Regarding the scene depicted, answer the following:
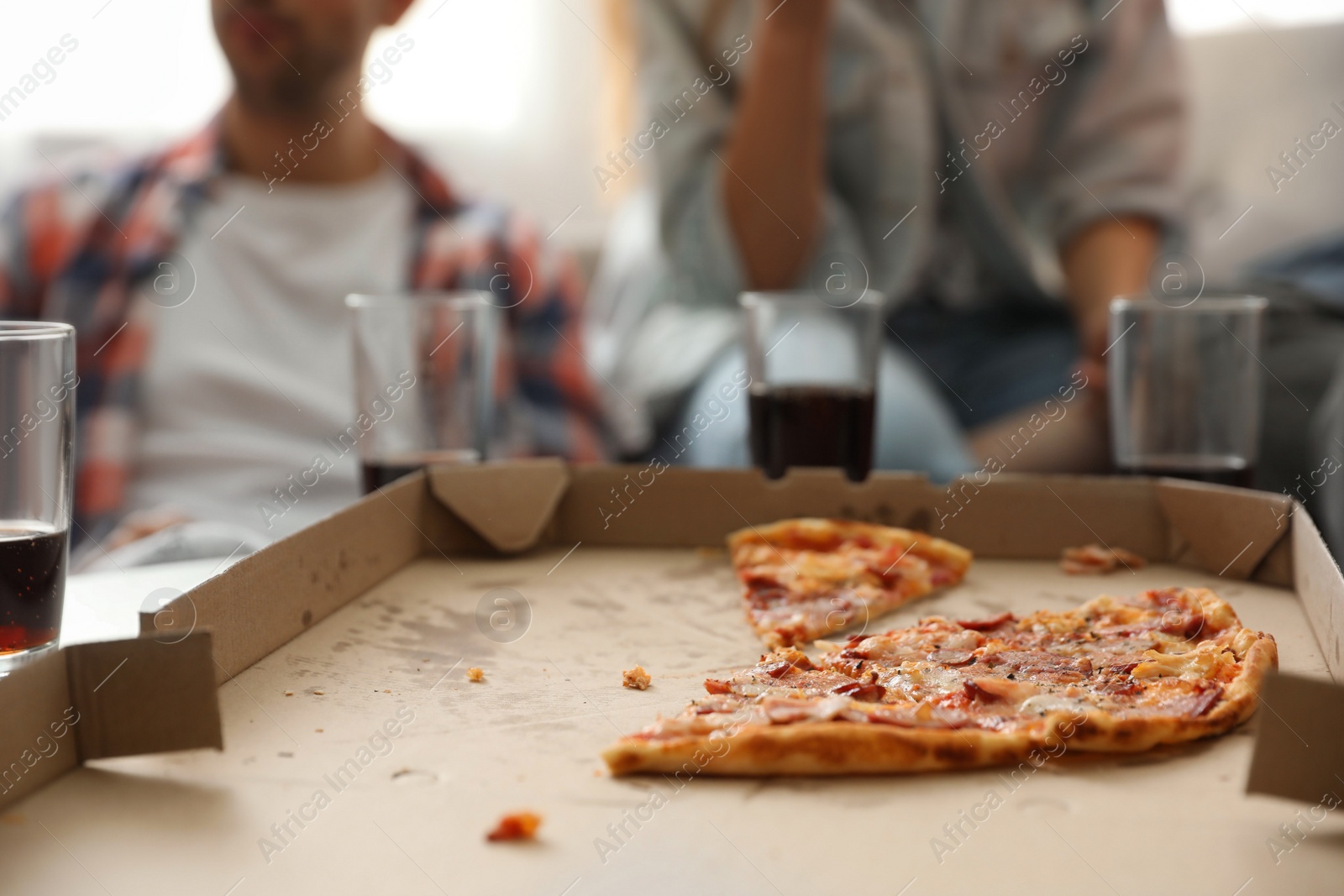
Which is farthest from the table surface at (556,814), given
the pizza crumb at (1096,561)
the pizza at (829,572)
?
the pizza crumb at (1096,561)

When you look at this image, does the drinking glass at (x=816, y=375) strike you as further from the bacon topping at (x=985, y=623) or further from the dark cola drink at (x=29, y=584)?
the dark cola drink at (x=29, y=584)

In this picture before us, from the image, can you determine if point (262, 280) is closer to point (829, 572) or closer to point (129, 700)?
point (829, 572)

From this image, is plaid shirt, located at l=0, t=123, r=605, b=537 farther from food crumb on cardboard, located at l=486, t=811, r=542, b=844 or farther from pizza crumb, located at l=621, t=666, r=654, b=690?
food crumb on cardboard, located at l=486, t=811, r=542, b=844

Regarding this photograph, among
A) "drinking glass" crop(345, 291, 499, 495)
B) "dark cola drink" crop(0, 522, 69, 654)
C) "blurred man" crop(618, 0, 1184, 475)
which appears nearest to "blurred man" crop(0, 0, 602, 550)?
"blurred man" crop(618, 0, 1184, 475)

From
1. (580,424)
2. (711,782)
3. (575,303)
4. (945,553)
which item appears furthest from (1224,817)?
(575,303)

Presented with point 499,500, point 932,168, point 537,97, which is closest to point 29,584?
point 499,500

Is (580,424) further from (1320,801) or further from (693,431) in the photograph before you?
(1320,801)
